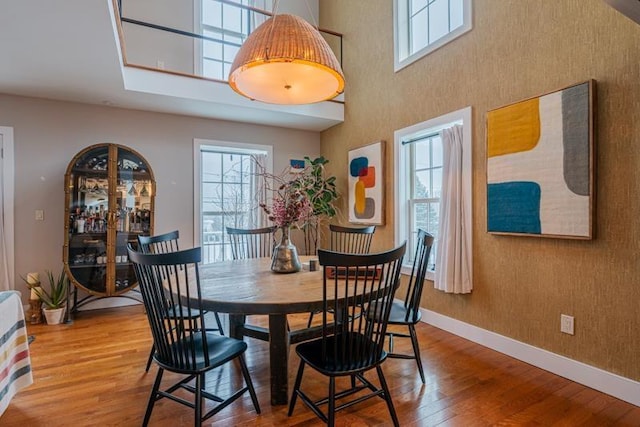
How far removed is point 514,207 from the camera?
8.68ft

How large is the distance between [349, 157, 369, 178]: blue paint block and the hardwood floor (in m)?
2.18

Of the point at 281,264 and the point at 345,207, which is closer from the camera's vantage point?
the point at 281,264

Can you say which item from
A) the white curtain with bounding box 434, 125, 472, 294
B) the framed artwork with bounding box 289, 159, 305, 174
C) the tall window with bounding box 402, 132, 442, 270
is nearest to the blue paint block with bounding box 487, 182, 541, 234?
the white curtain with bounding box 434, 125, 472, 294

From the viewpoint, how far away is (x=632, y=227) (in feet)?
6.78

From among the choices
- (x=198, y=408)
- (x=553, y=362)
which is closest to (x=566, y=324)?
(x=553, y=362)

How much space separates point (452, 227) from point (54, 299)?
4062mm

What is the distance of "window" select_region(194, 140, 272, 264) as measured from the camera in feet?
15.9

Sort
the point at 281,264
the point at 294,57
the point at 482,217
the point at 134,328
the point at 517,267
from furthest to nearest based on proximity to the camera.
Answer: the point at 134,328 < the point at 482,217 < the point at 517,267 < the point at 281,264 < the point at 294,57

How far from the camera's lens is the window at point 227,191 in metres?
→ 4.83

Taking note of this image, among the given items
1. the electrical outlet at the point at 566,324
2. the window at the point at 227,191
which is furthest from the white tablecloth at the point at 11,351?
the electrical outlet at the point at 566,324

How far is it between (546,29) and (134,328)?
4.36m

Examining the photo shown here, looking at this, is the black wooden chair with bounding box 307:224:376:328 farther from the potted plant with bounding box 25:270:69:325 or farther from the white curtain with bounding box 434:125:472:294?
the potted plant with bounding box 25:270:69:325

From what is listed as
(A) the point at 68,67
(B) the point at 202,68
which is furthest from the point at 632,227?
(B) the point at 202,68

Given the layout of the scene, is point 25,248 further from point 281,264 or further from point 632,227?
point 632,227
